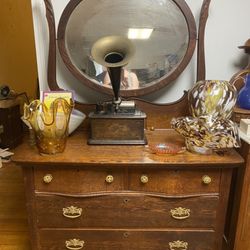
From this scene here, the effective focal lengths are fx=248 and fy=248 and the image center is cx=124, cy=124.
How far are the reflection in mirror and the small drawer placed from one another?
498 millimetres

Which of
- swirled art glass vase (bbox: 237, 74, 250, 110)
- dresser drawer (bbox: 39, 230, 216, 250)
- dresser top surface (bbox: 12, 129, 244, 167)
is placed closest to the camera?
dresser top surface (bbox: 12, 129, 244, 167)

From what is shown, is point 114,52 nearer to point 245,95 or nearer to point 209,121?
point 209,121

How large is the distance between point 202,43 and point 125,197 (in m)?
0.82

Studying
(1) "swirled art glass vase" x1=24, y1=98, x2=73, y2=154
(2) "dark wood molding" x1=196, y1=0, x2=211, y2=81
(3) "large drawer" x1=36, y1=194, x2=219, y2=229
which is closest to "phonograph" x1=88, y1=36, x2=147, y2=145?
(1) "swirled art glass vase" x1=24, y1=98, x2=73, y2=154

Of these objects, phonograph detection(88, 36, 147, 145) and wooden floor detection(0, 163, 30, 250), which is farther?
wooden floor detection(0, 163, 30, 250)

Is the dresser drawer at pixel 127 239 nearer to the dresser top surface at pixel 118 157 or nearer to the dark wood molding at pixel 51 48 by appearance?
the dresser top surface at pixel 118 157

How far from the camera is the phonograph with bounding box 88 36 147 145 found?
1061 millimetres

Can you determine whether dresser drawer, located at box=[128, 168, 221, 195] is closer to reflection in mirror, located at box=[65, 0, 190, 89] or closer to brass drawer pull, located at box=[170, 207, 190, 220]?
brass drawer pull, located at box=[170, 207, 190, 220]

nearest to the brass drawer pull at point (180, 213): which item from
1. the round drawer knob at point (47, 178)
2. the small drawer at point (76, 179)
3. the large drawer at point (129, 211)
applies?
the large drawer at point (129, 211)

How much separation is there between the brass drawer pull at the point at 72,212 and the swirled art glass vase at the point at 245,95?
0.91m

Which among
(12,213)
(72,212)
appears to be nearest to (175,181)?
(72,212)

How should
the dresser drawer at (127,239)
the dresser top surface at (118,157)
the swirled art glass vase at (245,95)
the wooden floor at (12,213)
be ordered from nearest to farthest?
the dresser top surface at (118,157)
the dresser drawer at (127,239)
the swirled art glass vase at (245,95)
the wooden floor at (12,213)

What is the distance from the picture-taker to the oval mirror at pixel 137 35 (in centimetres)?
119

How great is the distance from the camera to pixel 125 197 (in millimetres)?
1044
